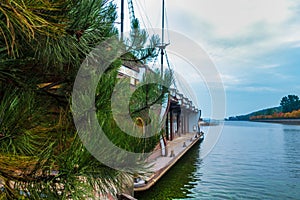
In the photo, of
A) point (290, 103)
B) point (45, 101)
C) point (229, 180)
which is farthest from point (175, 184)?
point (290, 103)

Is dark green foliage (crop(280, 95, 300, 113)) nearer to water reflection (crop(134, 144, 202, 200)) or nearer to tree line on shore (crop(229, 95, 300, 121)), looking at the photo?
tree line on shore (crop(229, 95, 300, 121))

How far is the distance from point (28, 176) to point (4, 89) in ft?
1.32

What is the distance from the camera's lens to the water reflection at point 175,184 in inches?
263

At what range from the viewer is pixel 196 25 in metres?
5.70

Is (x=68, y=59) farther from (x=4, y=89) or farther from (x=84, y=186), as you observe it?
(x=84, y=186)

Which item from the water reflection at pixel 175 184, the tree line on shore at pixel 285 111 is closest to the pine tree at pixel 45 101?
the water reflection at pixel 175 184

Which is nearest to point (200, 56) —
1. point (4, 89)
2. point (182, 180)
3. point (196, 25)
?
point (4, 89)

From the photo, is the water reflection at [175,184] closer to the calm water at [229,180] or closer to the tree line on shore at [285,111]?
the calm water at [229,180]

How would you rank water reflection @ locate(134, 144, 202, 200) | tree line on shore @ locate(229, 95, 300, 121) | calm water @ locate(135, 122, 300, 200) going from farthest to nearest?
1. tree line on shore @ locate(229, 95, 300, 121)
2. calm water @ locate(135, 122, 300, 200)
3. water reflection @ locate(134, 144, 202, 200)

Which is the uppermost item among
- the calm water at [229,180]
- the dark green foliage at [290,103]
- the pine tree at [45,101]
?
the dark green foliage at [290,103]

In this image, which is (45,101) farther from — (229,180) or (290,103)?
(290,103)

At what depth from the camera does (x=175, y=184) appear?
799 centimetres

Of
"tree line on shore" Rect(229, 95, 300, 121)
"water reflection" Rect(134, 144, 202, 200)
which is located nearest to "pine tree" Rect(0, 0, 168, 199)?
"water reflection" Rect(134, 144, 202, 200)

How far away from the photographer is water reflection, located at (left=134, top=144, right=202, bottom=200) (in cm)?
667
